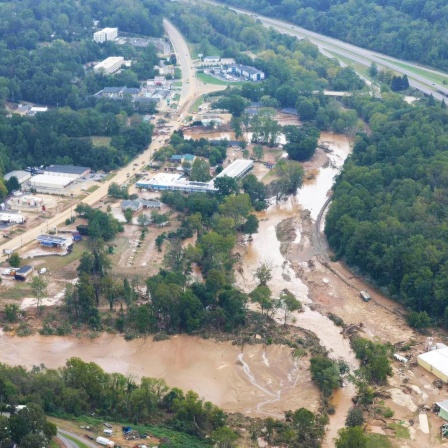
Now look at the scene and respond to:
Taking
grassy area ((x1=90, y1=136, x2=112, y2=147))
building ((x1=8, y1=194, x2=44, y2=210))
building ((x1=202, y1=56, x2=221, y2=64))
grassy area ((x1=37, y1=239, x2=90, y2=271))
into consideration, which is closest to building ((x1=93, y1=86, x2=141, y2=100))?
grassy area ((x1=90, y1=136, x2=112, y2=147))

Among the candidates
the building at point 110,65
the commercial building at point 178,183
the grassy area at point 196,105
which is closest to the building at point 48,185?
the commercial building at point 178,183

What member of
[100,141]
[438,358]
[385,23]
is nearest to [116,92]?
[100,141]

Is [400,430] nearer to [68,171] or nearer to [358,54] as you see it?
[68,171]

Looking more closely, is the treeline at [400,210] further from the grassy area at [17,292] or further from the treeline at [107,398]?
the grassy area at [17,292]

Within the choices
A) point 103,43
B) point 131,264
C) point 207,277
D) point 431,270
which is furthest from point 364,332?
point 103,43

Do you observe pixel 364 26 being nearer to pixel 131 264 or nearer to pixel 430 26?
pixel 430 26
